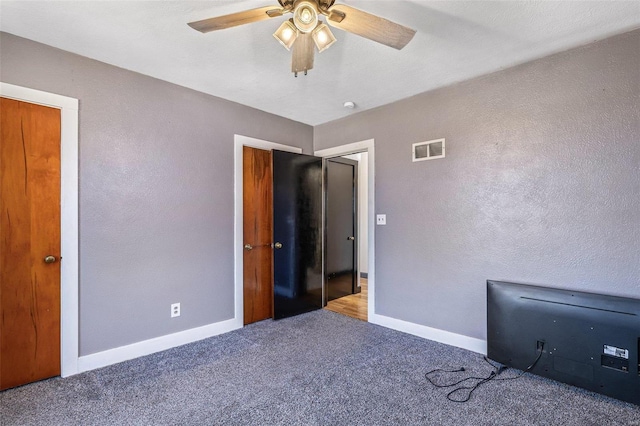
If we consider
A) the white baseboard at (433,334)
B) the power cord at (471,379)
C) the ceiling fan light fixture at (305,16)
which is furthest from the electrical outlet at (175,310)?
the ceiling fan light fixture at (305,16)

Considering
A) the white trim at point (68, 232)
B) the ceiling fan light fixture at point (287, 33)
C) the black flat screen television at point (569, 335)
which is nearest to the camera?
the ceiling fan light fixture at point (287, 33)

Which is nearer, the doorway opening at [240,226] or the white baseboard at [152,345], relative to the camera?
the white baseboard at [152,345]

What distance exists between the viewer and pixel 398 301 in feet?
10.7

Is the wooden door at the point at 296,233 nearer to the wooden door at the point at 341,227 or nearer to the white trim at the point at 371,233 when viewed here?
the wooden door at the point at 341,227

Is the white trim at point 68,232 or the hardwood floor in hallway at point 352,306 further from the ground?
the white trim at point 68,232

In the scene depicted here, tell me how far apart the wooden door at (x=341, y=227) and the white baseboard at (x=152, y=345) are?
1578 mm

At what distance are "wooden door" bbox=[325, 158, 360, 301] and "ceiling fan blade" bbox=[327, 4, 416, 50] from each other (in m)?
2.59

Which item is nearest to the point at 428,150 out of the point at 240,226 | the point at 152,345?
the point at 240,226

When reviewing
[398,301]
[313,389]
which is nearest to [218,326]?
[313,389]

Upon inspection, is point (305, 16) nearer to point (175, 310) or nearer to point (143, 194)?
point (143, 194)

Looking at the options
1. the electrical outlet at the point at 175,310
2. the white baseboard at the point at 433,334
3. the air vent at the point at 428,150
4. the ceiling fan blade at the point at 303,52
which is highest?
the ceiling fan blade at the point at 303,52

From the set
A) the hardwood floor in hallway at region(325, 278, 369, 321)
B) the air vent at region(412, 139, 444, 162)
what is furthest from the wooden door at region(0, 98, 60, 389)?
the air vent at region(412, 139, 444, 162)

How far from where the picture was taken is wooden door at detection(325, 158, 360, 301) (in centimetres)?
440

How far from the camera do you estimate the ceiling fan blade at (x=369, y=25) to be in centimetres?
155
